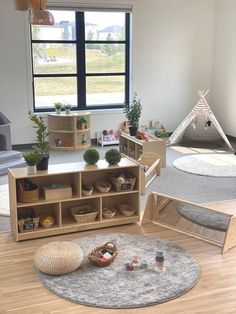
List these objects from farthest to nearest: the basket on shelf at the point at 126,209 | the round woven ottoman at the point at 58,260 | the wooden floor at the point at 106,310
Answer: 1. the basket on shelf at the point at 126,209
2. the round woven ottoman at the point at 58,260
3. the wooden floor at the point at 106,310

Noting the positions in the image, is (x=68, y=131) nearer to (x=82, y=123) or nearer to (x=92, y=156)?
(x=82, y=123)

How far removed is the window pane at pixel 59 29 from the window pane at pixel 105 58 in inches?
16.3

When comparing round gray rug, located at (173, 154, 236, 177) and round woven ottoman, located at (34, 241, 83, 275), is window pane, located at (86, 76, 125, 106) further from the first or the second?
round woven ottoman, located at (34, 241, 83, 275)

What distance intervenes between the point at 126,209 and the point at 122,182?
31 centimetres

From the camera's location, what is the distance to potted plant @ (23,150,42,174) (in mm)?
3824

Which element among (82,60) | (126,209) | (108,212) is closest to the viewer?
(108,212)

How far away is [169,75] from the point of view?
8.25 m

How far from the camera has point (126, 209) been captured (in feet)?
14.3

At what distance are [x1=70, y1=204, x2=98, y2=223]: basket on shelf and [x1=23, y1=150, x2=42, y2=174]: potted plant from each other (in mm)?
591

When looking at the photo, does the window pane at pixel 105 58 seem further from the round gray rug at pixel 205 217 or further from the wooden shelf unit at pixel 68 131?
the round gray rug at pixel 205 217

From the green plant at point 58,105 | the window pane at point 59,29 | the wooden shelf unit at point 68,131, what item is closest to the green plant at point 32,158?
the wooden shelf unit at point 68,131

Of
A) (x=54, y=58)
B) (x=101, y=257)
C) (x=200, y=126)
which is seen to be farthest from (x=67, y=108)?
(x=101, y=257)

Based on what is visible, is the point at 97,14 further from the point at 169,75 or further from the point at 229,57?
the point at 229,57

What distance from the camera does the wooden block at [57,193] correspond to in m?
3.97
